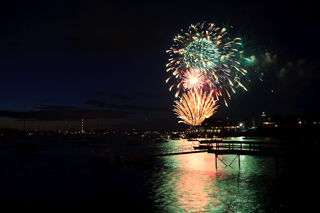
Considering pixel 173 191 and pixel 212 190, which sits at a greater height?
pixel 212 190

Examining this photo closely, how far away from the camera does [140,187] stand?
28.9 metres

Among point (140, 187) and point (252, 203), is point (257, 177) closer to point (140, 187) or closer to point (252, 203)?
point (252, 203)

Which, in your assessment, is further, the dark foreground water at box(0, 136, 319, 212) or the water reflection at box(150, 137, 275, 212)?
the dark foreground water at box(0, 136, 319, 212)

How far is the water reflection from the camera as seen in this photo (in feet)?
68.1

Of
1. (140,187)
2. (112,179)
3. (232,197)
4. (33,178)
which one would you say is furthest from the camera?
(33,178)

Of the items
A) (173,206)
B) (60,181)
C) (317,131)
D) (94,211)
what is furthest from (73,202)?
(317,131)

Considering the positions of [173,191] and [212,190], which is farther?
[173,191]

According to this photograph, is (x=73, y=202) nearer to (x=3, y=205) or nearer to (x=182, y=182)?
(x=3, y=205)

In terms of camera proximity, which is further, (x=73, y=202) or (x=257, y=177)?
(x=257, y=177)

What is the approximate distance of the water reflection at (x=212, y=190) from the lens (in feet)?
68.1

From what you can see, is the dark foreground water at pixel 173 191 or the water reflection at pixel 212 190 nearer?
the water reflection at pixel 212 190

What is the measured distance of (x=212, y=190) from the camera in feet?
84.3

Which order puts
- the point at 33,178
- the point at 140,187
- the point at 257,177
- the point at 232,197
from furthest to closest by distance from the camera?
the point at 33,178, the point at 257,177, the point at 140,187, the point at 232,197

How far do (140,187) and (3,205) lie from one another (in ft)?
42.9
